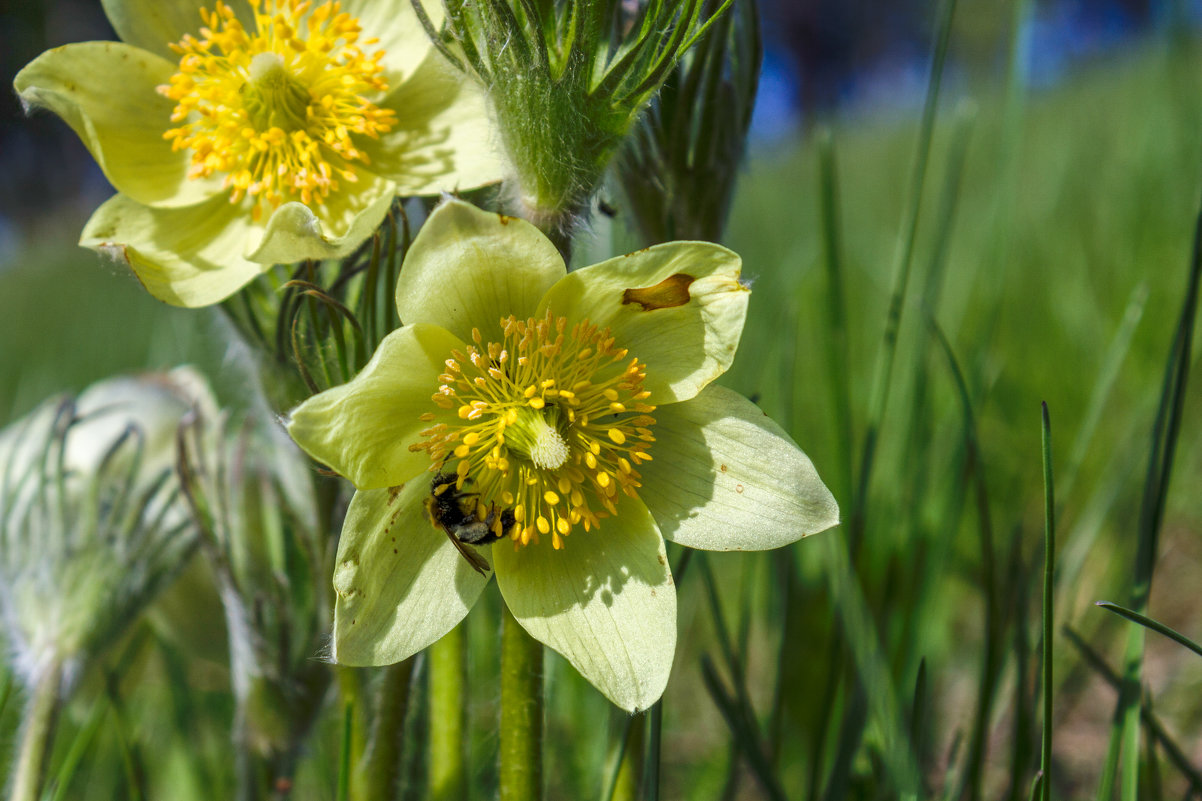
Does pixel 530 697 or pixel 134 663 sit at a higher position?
pixel 530 697

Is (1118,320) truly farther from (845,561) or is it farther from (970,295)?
(845,561)

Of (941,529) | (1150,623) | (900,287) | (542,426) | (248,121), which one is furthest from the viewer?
(941,529)

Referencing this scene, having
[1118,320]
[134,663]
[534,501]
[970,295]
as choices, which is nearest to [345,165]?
[534,501]

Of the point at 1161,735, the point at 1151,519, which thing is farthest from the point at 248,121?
the point at 1161,735

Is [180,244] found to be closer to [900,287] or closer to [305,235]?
[305,235]

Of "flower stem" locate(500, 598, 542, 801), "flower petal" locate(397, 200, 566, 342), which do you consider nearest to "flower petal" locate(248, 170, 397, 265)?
"flower petal" locate(397, 200, 566, 342)

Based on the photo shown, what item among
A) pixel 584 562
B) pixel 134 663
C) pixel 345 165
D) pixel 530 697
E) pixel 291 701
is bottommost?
pixel 134 663
